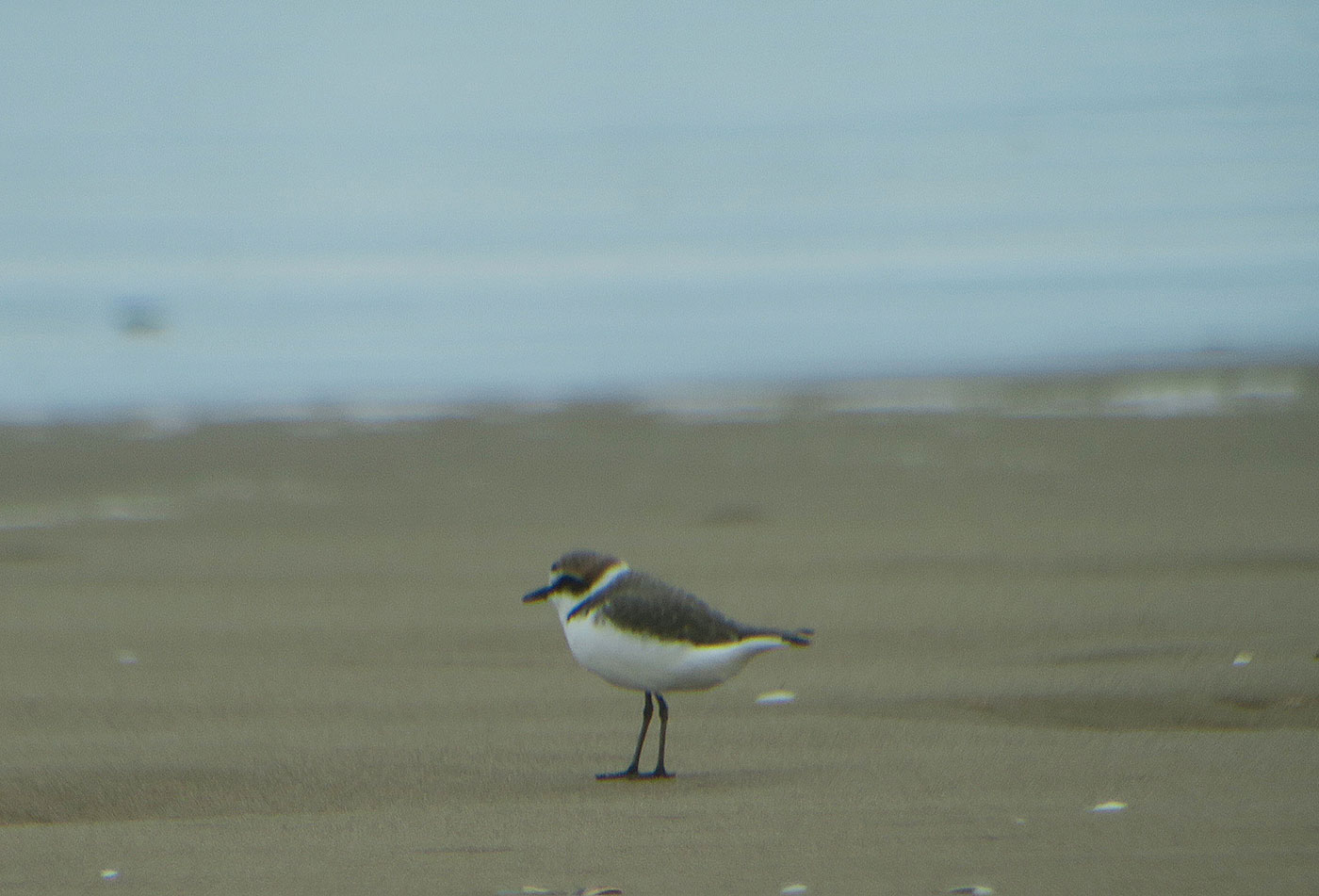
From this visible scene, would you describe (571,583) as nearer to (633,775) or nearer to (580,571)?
(580,571)

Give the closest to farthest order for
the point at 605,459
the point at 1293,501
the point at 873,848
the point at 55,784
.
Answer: the point at 873,848, the point at 55,784, the point at 1293,501, the point at 605,459

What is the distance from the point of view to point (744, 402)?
15172mm

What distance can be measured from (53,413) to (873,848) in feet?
45.6

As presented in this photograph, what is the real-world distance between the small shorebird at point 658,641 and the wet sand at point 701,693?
0.25m

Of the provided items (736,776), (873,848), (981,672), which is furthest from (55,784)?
(981,672)

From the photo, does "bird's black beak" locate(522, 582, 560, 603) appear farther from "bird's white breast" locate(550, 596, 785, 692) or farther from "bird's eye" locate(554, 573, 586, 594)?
"bird's white breast" locate(550, 596, 785, 692)

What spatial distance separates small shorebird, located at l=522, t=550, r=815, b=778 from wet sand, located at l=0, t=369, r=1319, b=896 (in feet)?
0.83

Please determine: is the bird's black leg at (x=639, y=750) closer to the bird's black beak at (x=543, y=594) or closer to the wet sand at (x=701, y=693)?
the wet sand at (x=701, y=693)

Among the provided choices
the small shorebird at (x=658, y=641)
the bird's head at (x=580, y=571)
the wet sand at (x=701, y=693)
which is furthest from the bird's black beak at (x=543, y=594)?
the wet sand at (x=701, y=693)

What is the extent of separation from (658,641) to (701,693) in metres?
1.17

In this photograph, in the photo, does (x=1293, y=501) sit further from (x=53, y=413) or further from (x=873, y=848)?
(x=53, y=413)

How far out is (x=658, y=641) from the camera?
162 inches

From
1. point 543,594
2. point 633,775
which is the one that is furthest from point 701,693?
point 633,775

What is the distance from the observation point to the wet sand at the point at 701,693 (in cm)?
337
